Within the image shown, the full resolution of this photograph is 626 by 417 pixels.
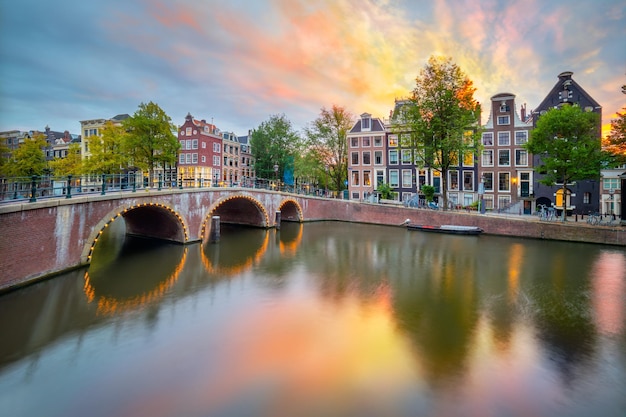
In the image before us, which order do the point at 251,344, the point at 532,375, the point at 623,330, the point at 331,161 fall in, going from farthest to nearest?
the point at 331,161 < the point at 623,330 < the point at 251,344 < the point at 532,375

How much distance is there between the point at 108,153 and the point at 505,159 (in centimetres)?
4545

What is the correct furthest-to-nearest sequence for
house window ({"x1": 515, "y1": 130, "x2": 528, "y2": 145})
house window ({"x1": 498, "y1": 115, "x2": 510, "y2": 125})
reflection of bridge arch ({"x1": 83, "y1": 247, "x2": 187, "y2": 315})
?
house window ({"x1": 498, "y1": 115, "x2": 510, "y2": 125}), house window ({"x1": 515, "y1": 130, "x2": 528, "y2": 145}), reflection of bridge arch ({"x1": 83, "y1": 247, "x2": 187, "y2": 315})

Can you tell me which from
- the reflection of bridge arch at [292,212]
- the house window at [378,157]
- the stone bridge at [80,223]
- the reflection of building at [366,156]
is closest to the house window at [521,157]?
the reflection of building at [366,156]

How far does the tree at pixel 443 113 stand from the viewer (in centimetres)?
2936

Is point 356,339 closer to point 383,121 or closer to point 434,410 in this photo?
point 434,410

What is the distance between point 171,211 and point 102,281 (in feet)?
23.4

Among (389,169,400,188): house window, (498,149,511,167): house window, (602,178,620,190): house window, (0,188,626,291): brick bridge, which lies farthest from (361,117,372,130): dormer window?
(602,178,620,190): house window

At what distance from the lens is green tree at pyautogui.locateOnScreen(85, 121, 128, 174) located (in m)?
37.7

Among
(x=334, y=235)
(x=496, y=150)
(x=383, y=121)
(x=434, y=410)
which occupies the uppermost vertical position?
(x=383, y=121)

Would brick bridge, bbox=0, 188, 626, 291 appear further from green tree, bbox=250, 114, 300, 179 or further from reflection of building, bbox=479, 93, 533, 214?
green tree, bbox=250, 114, 300, 179

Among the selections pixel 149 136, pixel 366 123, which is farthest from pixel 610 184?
pixel 149 136

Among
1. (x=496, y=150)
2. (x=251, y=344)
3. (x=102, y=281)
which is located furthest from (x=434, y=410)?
(x=496, y=150)

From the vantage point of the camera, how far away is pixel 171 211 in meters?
20.0

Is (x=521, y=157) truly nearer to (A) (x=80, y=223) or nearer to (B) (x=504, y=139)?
(B) (x=504, y=139)
